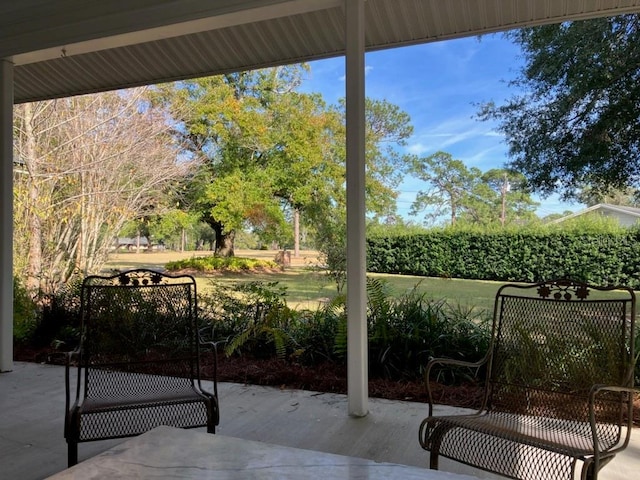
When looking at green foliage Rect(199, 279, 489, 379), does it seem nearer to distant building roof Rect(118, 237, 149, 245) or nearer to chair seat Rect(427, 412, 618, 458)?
chair seat Rect(427, 412, 618, 458)

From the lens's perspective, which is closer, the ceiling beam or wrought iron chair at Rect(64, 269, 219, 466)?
wrought iron chair at Rect(64, 269, 219, 466)

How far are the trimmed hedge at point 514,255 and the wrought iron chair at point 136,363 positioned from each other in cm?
329

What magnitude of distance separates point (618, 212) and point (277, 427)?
3.76 m

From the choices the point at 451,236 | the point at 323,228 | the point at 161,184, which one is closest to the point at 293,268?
the point at 323,228

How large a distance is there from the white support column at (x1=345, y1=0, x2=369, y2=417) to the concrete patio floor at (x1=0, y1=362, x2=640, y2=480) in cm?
25

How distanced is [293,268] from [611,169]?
12.5ft

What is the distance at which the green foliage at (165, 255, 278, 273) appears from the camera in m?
6.90

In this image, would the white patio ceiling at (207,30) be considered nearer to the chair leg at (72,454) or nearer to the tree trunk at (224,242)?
the chair leg at (72,454)

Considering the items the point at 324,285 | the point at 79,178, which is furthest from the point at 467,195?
the point at 79,178

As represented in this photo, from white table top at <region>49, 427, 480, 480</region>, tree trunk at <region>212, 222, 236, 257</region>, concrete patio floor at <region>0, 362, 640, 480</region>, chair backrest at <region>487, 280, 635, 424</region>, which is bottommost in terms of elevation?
concrete patio floor at <region>0, 362, 640, 480</region>

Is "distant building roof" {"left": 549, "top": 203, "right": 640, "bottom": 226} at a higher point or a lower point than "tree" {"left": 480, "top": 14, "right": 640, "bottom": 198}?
lower

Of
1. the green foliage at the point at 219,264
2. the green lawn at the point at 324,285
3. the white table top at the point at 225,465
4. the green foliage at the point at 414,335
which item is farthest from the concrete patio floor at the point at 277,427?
the green foliage at the point at 219,264

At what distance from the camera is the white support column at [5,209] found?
363 centimetres

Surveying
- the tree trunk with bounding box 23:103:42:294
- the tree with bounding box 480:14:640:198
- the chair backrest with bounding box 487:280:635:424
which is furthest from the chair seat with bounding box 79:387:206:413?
the tree trunk with bounding box 23:103:42:294
